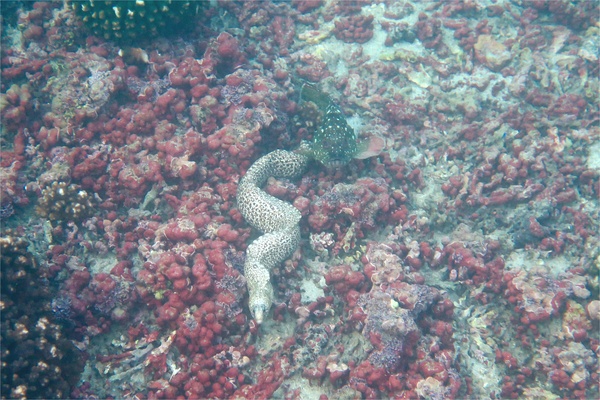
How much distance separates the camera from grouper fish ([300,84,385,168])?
7.30 m

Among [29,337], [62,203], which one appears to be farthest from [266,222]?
[29,337]

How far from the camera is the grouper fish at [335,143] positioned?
288 inches

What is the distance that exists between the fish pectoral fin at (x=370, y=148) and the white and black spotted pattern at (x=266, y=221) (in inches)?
46.2

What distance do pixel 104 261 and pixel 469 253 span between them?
21.2 feet

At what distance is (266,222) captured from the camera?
6.47m

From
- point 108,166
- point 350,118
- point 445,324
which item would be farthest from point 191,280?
point 350,118

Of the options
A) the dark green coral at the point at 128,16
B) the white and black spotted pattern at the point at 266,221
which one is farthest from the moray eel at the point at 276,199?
the dark green coral at the point at 128,16

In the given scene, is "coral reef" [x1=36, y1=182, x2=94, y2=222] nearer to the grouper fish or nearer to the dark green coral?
the dark green coral

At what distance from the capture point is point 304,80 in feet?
30.3

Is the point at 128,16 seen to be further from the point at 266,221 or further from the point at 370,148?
the point at 370,148

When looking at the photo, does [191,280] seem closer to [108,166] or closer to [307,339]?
[307,339]

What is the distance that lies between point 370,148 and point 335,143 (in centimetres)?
82

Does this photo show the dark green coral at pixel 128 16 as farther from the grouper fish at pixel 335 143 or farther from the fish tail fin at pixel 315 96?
the grouper fish at pixel 335 143

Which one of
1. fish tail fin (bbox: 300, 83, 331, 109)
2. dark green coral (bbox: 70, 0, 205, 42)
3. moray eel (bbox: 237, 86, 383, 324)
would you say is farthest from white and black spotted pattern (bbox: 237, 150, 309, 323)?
dark green coral (bbox: 70, 0, 205, 42)
